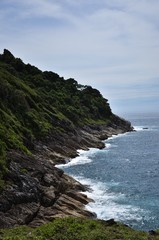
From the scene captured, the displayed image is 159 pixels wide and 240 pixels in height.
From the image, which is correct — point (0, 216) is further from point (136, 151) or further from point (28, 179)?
point (136, 151)

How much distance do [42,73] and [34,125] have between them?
86906 millimetres

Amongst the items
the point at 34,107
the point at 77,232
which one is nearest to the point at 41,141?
the point at 34,107

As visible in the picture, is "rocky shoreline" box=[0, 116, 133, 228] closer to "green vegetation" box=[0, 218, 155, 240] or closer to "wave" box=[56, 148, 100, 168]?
"green vegetation" box=[0, 218, 155, 240]

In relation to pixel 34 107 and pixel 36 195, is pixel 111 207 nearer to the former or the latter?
pixel 36 195

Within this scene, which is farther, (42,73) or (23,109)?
(42,73)

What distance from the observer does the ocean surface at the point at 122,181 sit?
1743 inches

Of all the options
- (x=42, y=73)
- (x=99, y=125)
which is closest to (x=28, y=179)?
(x=99, y=125)

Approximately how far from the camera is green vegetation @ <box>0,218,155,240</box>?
24219 mm

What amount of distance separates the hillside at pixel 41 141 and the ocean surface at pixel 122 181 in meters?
3.29

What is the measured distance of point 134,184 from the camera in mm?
60875

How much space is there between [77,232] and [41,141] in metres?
61.1

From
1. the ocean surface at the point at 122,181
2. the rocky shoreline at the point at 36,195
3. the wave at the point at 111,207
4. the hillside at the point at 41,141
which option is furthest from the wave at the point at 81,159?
the rocky shoreline at the point at 36,195

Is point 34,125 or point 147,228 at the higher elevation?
point 34,125

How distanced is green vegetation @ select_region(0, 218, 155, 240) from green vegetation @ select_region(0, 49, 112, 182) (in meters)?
17.3
